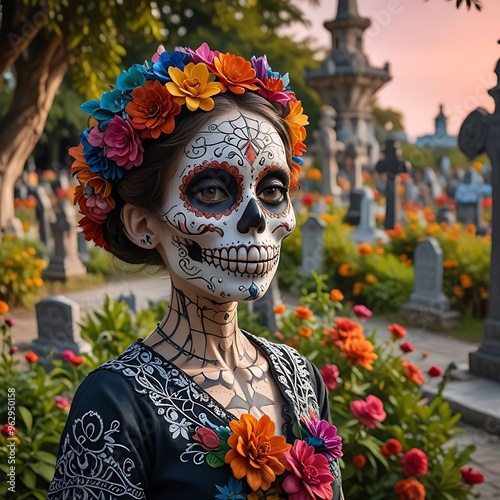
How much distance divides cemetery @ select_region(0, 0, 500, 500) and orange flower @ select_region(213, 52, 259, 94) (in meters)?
0.59

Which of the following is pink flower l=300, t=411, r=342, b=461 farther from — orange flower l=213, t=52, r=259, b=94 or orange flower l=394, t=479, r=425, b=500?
orange flower l=394, t=479, r=425, b=500

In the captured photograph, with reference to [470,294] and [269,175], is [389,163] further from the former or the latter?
[269,175]

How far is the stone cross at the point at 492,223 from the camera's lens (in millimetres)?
5816

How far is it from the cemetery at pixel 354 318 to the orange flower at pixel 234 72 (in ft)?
1.95

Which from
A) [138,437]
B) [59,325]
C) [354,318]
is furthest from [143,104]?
[354,318]

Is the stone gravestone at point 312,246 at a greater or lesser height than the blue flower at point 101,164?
lesser

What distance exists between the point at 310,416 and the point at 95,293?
892cm

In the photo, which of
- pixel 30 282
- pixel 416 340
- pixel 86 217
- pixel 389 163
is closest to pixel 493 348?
pixel 416 340

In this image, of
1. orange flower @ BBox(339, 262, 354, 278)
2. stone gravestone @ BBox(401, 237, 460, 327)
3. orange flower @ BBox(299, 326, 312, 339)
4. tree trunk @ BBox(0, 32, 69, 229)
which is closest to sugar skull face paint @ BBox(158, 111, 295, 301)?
orange flower @ BBox(299, 326, 312, 339)

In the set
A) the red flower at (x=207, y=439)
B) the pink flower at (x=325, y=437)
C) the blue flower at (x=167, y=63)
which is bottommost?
the pink flower at (x=325, y=437)

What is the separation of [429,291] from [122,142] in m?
7.49

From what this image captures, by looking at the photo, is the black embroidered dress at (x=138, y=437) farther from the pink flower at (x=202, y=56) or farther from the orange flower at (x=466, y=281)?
the orange flower at (x=466, y=281)

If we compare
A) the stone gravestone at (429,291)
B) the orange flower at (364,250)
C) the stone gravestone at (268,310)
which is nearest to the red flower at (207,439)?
the stone gravestone at (268,310)

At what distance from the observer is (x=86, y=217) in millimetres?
1691
